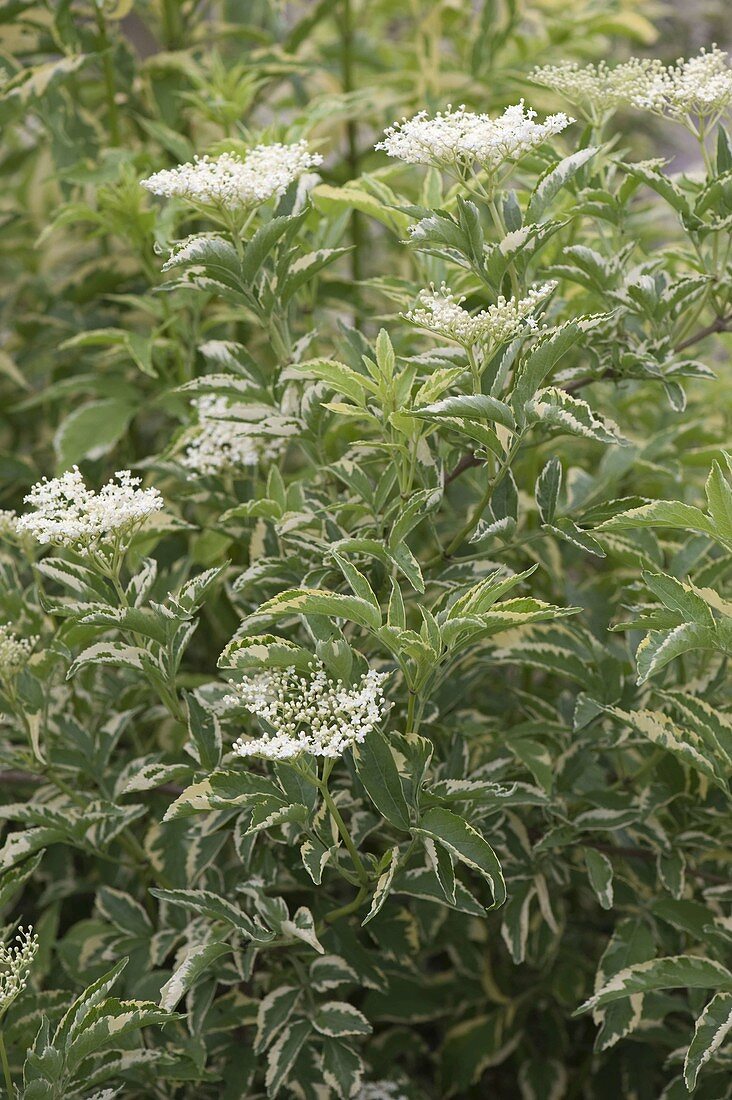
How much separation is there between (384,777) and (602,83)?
0.58 meters

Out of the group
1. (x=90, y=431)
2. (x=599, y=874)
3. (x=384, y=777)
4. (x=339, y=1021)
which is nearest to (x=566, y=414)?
(x=384, y=777)

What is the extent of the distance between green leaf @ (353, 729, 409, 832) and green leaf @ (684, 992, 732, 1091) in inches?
10.0

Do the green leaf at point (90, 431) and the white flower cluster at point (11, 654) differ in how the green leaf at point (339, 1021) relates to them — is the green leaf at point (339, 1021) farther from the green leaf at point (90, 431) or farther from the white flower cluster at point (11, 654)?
the green leaf at point (90, 431)

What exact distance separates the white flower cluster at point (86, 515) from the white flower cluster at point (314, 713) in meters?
0.14

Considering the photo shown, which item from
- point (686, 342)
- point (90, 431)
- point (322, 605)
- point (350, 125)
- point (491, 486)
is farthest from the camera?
point (350, 125)

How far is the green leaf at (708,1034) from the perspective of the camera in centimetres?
75

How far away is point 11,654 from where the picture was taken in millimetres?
839

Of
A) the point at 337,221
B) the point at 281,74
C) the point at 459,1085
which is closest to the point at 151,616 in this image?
the point at 337,221

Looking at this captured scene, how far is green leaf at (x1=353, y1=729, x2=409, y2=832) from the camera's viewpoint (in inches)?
29.6

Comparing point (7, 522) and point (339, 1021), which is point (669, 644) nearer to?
point (339, 1021)

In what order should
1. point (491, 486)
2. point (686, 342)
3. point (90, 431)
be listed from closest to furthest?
point (491, 486) < point (686, 342) < point (90, 431)

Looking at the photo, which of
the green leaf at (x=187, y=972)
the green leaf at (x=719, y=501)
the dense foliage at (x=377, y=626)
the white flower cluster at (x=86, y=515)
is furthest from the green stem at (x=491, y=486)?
the green leaf at (x=187, y=972)

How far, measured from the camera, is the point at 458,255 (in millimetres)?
792

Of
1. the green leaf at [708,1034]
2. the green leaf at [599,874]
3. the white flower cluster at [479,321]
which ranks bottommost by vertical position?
the green leaf at [599,874]
